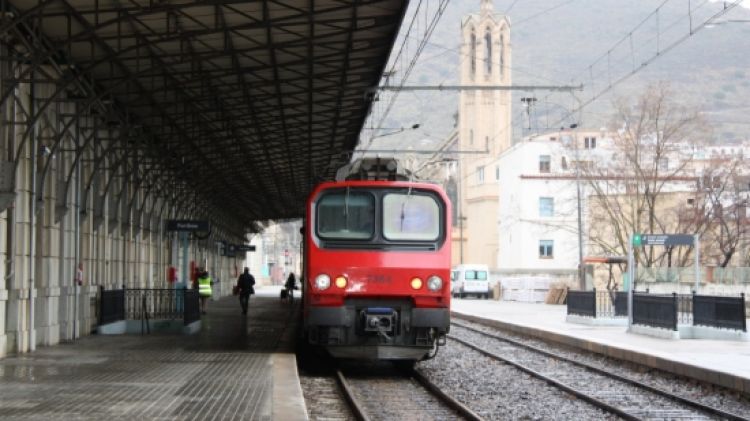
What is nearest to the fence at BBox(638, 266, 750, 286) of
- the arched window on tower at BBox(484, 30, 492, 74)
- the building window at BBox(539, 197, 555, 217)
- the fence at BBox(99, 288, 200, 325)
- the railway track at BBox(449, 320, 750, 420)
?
the railway track at BBox(449, 320, 750, 420)

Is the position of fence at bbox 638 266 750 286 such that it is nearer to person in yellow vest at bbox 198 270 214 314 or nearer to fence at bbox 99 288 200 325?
person in yellow vest at bbox 198 270 214 314

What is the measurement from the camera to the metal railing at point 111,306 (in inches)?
932

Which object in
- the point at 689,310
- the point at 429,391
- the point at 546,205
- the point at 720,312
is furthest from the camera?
the point at 546,205

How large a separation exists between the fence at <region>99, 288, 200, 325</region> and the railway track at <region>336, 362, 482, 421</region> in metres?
8.60

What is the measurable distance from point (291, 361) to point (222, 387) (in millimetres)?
3516

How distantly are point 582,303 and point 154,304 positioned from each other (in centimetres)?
1289

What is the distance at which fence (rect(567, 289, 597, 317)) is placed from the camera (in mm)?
30328

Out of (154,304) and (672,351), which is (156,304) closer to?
(154,304)

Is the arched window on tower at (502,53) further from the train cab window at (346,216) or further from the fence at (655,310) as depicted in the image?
the train cab window at (346,216)

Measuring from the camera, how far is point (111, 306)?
24.3 m

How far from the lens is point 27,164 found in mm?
18469

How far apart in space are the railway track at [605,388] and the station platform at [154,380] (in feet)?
13.3

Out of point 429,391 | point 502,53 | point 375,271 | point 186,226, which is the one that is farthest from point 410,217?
point 502,53

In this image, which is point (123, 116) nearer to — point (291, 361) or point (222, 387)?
point (291, 361)
